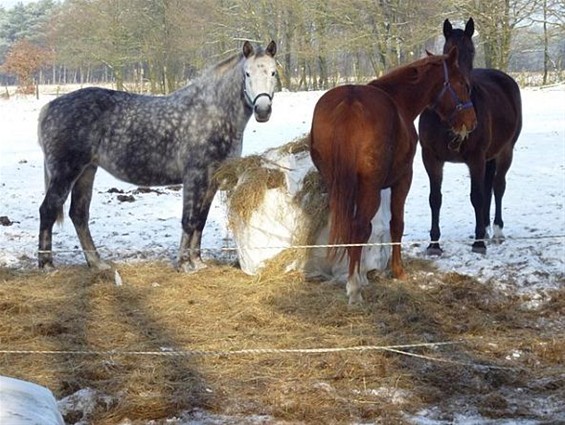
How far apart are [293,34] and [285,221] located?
2658cm

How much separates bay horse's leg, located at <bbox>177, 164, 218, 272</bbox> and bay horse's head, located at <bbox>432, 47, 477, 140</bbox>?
2.09m

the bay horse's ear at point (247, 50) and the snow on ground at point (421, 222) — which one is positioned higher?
the bay horse's ear at point (247, 50)

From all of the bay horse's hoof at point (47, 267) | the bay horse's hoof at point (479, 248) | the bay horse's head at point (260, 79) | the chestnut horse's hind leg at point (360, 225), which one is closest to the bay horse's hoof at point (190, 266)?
the bay horse's hoof at point (47, 267)

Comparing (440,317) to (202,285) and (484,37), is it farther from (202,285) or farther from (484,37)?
(484,37)

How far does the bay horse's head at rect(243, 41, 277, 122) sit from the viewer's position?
6.30 metres

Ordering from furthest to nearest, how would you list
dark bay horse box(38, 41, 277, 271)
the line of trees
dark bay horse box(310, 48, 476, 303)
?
the line of trees, dark bay horse box(38, 41, 277, 271), dark bay horse box(310, 48, 476, 303)

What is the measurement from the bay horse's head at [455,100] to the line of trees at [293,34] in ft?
59.8

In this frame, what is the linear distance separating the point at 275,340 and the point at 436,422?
4.86 ft

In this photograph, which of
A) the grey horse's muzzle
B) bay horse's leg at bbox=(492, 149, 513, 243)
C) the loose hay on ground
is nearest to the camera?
the loose hay on ground

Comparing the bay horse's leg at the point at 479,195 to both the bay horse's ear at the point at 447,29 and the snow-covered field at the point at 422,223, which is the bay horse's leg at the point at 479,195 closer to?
the snow-covered field at the point at 422,223

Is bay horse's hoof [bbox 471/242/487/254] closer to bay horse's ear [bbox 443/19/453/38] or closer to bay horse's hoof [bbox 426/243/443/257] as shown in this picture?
bay horse's hoof [bbox 426/243/443/257]

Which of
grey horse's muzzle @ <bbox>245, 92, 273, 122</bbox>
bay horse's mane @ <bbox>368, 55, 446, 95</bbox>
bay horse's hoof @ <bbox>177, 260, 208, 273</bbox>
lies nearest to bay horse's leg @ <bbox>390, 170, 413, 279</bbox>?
bay horse's mane @ <bbox>368, 55, 446, 95</bbox>

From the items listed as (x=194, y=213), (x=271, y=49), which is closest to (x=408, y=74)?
(x=271, y=49)

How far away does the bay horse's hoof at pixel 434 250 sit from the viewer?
277 inches
